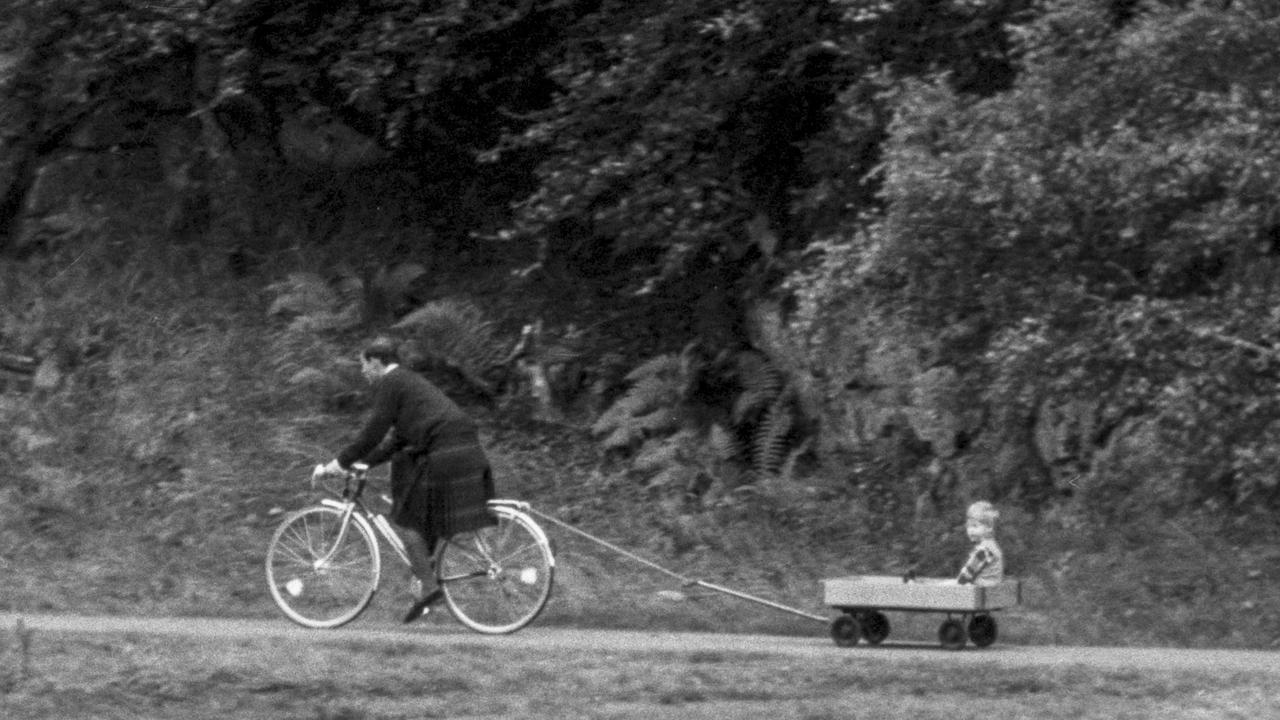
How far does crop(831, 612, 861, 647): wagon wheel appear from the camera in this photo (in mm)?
14422

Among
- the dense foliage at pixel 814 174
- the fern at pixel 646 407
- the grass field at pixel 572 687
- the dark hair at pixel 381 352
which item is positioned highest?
the grass field at pixel 572 687

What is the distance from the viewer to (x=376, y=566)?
15.4 meters

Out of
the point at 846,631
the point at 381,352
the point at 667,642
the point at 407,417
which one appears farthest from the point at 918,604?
the point at 381,352

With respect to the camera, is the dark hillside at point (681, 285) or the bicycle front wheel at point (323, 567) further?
the bicycle front wheel at point (323, 567)

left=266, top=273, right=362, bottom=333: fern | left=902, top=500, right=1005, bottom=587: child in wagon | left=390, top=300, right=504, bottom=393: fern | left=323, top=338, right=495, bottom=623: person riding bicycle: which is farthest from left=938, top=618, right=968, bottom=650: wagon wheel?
left=266, top=273, right=362, bottom=333: fern

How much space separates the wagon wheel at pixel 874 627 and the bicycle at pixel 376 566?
195 cm

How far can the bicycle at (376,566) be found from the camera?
15.2 metres

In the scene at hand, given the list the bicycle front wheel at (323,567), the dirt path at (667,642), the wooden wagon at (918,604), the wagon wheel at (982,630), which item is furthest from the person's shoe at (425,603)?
the wagon wheel at (982,630)

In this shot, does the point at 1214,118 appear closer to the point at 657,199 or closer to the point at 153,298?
the point at 657,199

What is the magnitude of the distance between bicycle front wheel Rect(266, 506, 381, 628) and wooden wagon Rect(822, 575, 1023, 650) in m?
2.99

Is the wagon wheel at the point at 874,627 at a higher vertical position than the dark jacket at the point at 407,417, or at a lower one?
lower

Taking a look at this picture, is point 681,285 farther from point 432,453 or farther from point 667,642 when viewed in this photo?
point 667,642

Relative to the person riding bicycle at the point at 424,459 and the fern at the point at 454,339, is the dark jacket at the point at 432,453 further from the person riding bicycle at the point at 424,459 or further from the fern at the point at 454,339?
the fern at the point at 454,339

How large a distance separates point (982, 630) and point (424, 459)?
352 cm
